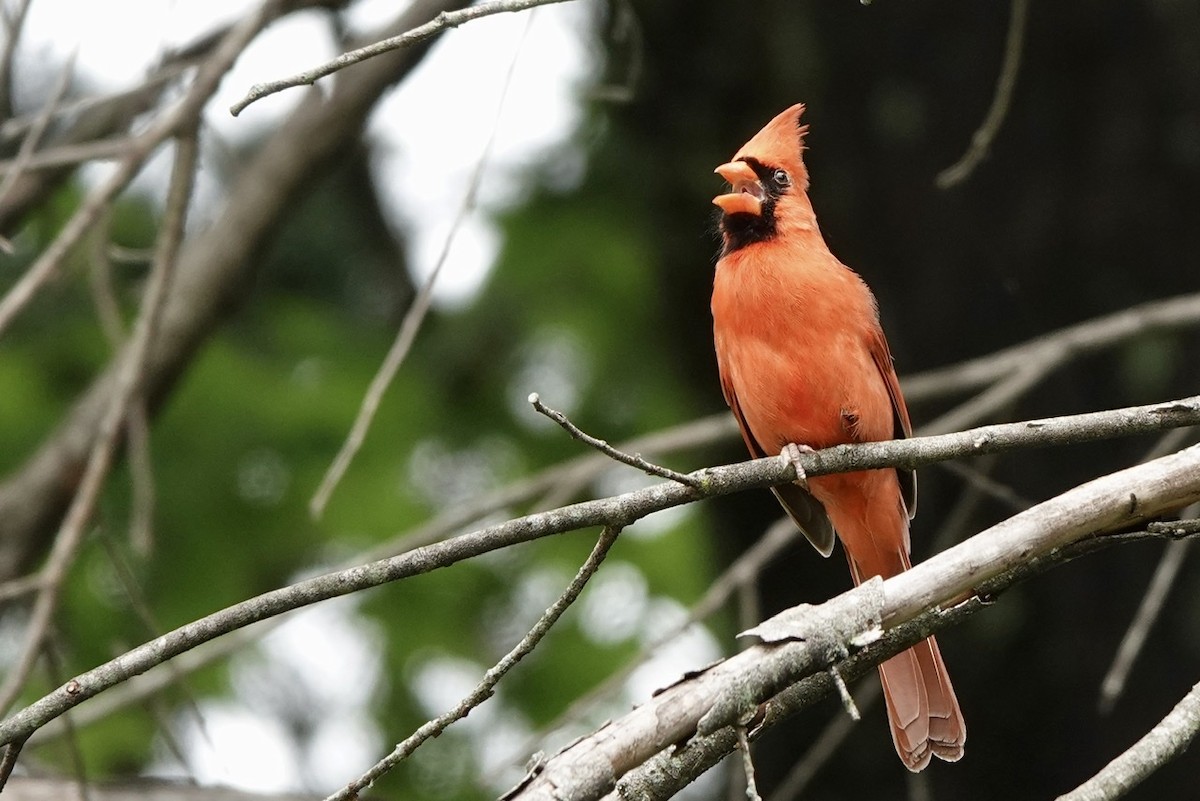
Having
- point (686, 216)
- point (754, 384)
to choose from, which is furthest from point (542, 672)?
point (754, 384)

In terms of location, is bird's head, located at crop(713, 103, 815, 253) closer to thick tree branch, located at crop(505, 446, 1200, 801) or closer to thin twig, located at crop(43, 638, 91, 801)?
thick tree branch, located at crop(505, 446, 1200, 801)

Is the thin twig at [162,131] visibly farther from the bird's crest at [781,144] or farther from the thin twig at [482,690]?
the thin twig at [482,690]

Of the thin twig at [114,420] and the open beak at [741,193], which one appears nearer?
the thin twig at [114,420]

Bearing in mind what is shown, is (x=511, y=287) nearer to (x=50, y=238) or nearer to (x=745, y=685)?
(x=50, y=238)

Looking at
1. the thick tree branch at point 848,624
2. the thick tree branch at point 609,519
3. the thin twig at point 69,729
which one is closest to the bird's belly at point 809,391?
the thick tree branch at point 609,519

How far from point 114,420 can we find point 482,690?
5.53ft

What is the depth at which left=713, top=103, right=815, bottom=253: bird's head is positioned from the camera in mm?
3865

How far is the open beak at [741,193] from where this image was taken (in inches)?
150

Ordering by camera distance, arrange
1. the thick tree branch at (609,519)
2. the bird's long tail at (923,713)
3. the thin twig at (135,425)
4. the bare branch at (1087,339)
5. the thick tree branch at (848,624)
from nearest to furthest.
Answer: the thick tree branch at (609,519)
the thick tree branch at (848,624)
the bird's long tail at (923,713)
the thin twig at (135,425)
the bare branch at (1087,339)

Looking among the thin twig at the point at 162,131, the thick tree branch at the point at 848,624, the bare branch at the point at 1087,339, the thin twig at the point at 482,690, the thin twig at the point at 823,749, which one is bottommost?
the thin twig at the point at 823,749

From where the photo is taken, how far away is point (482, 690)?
6.32 ft

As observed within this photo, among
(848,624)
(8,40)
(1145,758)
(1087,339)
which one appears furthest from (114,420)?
(1087,339)

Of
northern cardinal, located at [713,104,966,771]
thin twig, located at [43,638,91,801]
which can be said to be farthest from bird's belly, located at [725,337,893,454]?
thin twig, located at [43,638,91,801]

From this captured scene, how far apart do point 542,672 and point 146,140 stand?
2771mm
